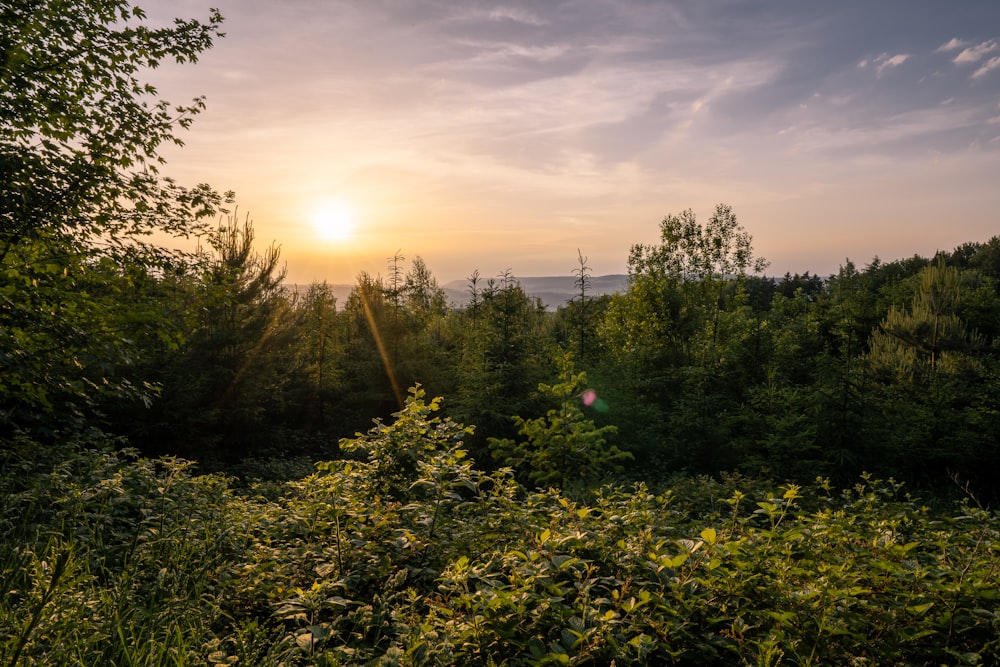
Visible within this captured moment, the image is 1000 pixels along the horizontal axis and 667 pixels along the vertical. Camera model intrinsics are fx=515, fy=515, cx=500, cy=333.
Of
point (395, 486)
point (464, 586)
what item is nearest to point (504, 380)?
point (395, 486)

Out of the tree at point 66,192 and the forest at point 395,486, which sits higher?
the tree at point 66,192

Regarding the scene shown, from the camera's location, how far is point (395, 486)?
4.93 m

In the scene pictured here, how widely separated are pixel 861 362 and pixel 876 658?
10.5m

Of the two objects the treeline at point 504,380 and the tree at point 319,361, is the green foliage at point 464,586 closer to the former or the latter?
the treeline at point 504,380

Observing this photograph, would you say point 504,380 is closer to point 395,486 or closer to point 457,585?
point 395,486

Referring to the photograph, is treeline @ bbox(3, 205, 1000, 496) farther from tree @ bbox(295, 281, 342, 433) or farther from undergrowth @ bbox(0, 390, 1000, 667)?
undergrowth @ bbox(0, 390, 1000, 667)

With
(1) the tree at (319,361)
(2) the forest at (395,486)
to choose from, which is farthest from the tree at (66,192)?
(1) the tree at (319,361)

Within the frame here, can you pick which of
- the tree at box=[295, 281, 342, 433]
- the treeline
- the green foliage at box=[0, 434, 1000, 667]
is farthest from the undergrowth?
the tree at box=[295, 281, 342, 433]

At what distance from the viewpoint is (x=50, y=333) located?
18.1ft

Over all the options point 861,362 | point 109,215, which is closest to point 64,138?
point 109,215

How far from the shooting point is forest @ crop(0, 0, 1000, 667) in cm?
274

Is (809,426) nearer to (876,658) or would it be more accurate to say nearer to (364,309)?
(876,658)

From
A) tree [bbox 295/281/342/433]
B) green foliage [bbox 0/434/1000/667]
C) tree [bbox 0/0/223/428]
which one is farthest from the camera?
tree [bbox 295/281/342/433]

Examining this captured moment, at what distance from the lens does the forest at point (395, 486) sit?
2.74 metres
